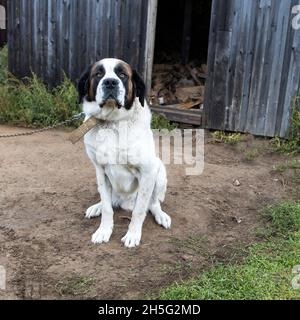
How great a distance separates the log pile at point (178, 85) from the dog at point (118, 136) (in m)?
4.35

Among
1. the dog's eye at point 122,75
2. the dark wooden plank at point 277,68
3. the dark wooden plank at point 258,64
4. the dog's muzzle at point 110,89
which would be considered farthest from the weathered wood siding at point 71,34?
the dog's muzzle at point 110,89

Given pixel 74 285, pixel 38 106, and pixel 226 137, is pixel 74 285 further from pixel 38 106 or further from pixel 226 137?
pixel 38 106

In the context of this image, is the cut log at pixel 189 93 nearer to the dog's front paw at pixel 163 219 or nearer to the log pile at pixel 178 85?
the log pile at pixel 178 85

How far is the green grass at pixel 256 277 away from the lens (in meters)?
3.21

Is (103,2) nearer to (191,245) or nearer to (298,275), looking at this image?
(191,245)

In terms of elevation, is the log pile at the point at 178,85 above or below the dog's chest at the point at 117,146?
below

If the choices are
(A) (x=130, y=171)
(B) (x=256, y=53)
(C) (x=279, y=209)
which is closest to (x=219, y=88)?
(B) (x=256, y=53)

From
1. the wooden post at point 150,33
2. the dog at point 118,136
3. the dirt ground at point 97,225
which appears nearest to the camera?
the dirt ground at point 97,225

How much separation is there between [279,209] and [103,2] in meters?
4.64

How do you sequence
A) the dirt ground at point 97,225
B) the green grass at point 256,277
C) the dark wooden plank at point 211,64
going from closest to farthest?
the green grass at point 256,277, the dirt ground at point 97,225, the dark wooden plank at point 211,64

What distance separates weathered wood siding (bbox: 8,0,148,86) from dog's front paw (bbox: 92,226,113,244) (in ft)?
13.3

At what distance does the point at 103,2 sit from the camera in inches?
297

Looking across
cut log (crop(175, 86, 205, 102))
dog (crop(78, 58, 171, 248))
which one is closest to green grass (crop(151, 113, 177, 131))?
cut log (crop(175, 86, 205, 102))

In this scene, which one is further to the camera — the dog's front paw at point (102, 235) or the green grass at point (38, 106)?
the green grass at point (38, 106)
